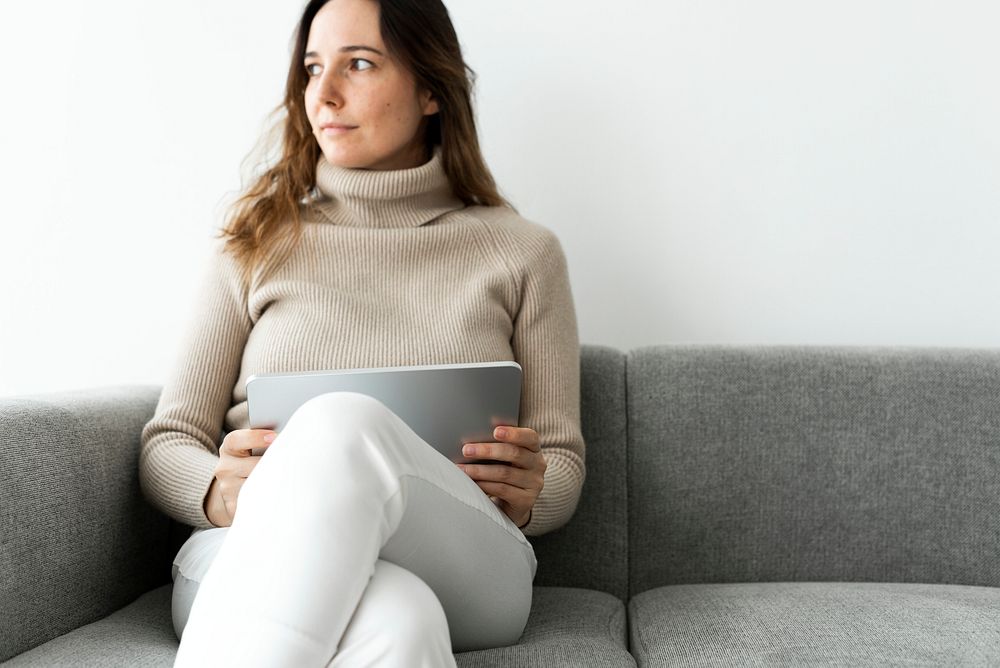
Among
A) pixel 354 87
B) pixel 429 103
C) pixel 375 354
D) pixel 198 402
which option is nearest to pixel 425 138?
pixel 429 103

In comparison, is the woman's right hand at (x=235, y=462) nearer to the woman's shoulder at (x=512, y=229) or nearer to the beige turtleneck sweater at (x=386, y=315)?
the beige turtleneck sweater at (x=386, y=315)

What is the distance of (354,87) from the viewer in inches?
64.4

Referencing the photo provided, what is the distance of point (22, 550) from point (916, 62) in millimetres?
1701

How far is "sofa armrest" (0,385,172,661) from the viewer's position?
1.19 metres

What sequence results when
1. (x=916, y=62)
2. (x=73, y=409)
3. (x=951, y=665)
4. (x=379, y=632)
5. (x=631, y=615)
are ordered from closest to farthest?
(x=379, y=632)
(x=951, y=665)
(x=73, y=409)
(x=631, y=615)
(x=916, y=62)

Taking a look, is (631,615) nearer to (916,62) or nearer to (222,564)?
(222,564)

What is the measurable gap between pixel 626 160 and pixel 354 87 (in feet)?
1.87

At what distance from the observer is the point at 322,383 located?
1.18 metres

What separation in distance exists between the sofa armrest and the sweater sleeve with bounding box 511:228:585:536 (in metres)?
0.59

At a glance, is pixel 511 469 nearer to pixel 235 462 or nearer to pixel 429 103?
pixel 235 462

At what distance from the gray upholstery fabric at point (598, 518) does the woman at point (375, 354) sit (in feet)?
0.41

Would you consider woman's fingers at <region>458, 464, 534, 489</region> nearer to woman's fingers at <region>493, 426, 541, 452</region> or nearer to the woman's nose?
woman's fingers at <region>493, 426, 541, 452</region>

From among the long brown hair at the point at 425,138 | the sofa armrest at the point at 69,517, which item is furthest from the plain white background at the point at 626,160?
the sofa armrest at the point at 69,517

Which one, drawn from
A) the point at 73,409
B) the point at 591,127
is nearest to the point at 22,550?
the point at 73,409
